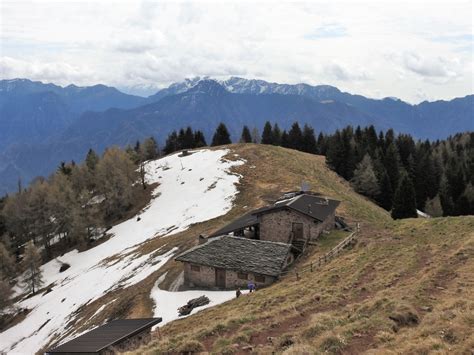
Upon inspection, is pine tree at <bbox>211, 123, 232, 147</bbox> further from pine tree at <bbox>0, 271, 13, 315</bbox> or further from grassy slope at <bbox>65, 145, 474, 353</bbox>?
grassy slope at <bbox>65, 145, 474, 353</bbox>

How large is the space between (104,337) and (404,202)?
169 ft

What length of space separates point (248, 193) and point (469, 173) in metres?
46.2

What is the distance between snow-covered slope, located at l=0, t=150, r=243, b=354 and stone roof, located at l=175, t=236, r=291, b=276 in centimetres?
1038

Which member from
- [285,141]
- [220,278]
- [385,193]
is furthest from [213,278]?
[285,141]

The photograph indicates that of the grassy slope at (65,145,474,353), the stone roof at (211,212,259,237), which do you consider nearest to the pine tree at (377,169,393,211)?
the grassy slope at (65,145,474,353)

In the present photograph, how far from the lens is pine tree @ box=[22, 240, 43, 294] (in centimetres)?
6456

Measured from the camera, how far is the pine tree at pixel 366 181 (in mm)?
75562

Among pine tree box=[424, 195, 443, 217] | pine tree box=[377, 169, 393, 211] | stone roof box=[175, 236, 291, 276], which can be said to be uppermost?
stone roof box=[175, 236, 291, 276]

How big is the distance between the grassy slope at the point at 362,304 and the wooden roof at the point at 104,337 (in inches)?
47.9

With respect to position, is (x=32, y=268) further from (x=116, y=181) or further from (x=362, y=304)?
(x=362, y=304)

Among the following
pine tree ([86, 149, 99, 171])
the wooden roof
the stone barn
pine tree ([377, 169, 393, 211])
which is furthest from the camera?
pine tree ([86, 149, 99, 171])

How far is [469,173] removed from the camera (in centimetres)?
8256

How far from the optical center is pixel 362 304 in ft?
61.4

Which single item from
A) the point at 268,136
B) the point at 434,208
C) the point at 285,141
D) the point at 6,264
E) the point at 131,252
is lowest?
the point at 6,264
